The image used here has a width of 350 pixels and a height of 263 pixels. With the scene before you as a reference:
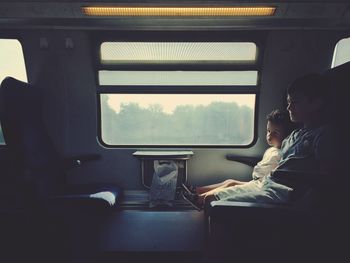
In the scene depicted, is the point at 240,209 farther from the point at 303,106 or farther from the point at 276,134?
the point at 276,134

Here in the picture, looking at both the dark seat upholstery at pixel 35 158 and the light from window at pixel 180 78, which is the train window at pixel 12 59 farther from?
the light from window at pixel 180 78

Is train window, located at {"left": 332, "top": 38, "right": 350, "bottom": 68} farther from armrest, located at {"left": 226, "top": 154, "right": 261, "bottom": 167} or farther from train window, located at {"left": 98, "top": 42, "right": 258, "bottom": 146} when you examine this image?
armrest, located at {"left": 226, "top": 154, "right": 261, "bottom": 167}

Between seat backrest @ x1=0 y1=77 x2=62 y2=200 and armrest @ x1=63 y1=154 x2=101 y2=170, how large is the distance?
0.08 metres

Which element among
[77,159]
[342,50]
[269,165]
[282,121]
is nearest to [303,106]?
[282,121]

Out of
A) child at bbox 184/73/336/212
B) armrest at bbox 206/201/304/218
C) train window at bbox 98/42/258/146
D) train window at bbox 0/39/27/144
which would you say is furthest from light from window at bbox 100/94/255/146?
armrest at bbox 206/201/304/218

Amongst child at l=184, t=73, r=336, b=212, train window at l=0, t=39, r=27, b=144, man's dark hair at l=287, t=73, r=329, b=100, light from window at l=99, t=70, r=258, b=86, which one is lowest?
child at l=184, t=73, r=336, b=212

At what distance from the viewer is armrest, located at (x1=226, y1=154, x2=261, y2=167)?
9.02 feet

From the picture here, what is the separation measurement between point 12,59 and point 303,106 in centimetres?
271

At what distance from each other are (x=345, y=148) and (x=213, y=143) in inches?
59.4

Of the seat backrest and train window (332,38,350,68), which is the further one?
train window (332,38,350,68)

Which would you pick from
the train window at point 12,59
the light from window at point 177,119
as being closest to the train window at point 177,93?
the light from window at point 177,119

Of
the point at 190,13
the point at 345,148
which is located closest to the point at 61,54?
the point at 190,13

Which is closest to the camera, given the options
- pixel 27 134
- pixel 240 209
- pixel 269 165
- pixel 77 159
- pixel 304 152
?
pixel 240 209

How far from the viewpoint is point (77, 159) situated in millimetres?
2719
